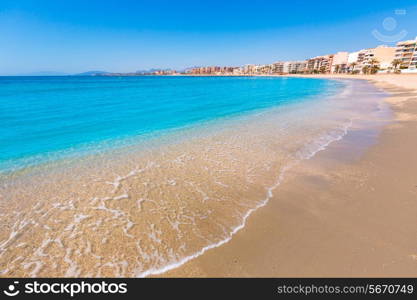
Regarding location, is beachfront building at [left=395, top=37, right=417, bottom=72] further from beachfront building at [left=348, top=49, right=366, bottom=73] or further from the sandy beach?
the sandy beach

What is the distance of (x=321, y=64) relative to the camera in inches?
6230

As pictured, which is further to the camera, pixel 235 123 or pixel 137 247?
pixel 235 123

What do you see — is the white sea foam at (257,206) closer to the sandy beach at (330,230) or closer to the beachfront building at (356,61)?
the sandy beach at (330,230)

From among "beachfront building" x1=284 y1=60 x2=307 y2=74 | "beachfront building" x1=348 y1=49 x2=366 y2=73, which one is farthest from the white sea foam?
"beachfront building" x1=284 y1=60 x2=307 y2=74

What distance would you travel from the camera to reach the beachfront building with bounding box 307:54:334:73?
14862 centimetres

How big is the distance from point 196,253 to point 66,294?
208cm

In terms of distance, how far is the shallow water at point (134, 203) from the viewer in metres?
3.55

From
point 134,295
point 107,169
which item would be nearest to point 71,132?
point 107,169

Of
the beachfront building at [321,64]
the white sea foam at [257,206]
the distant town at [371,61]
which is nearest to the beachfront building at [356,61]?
the distant town at [371,61]

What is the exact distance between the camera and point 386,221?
410 centimetres

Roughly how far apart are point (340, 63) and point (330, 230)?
172604 mm

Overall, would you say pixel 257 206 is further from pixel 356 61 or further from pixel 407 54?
pixel 356 61

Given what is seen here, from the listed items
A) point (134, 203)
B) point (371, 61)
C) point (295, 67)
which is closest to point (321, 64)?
point (295, 67)

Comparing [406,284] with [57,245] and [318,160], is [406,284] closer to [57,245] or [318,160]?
[318,160]
